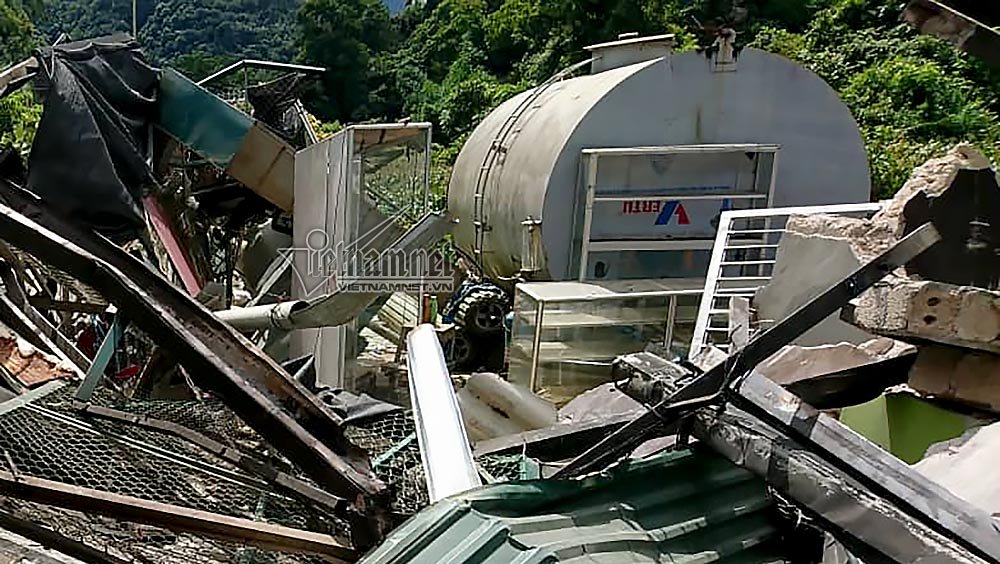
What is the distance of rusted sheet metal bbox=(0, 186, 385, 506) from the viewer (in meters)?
2.08

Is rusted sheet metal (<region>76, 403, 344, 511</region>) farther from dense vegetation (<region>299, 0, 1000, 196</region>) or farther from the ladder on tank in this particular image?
the ladder on tank

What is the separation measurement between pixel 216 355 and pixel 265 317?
2532 millimetres

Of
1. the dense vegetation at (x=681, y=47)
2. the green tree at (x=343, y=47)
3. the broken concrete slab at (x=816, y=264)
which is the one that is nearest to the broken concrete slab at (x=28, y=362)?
the broken concrete slab at (x=816, y=264)

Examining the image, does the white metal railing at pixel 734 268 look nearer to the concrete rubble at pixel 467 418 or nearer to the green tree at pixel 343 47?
the concrete rubble at pixel 467 418

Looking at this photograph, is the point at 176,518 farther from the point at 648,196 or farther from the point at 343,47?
the point at 343,47

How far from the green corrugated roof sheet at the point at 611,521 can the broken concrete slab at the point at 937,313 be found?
43.0 inches

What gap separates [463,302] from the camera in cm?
838

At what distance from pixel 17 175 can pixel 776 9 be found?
17287 mm

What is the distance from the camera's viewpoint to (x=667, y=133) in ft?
23.5

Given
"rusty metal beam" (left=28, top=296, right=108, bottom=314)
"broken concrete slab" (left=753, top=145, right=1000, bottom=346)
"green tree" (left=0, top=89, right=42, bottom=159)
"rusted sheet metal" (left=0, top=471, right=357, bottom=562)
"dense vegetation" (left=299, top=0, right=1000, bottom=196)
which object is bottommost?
"rusted sheet metal" (left=0, top=471, right=357, bottom=562)

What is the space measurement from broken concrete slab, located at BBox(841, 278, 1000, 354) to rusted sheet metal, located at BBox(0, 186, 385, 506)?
1.44 metres

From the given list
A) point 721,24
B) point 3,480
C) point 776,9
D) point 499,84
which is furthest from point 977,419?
point 499,84

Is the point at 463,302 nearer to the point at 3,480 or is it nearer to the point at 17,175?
the point at 17,175

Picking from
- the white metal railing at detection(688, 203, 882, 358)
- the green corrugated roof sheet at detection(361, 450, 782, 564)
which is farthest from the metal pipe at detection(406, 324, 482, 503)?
the white metal railing at detection(688, 203, 882, 358)
